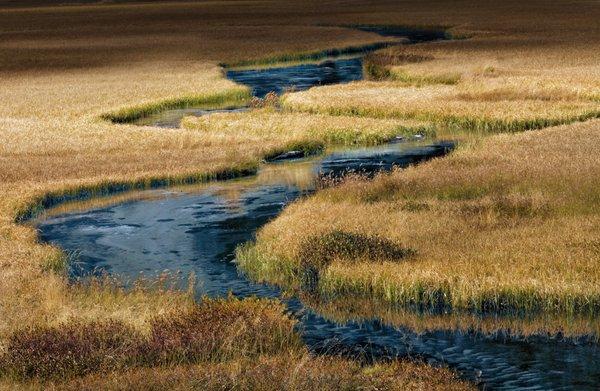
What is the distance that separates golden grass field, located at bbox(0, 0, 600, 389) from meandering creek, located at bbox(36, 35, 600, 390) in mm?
1014

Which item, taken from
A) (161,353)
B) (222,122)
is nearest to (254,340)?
(161,353)

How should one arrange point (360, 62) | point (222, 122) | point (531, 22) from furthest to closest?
1. point (531, 22)
2. point (360, 62)
3. point (222, 122)

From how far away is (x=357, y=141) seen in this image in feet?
121

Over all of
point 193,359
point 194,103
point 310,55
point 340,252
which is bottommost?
point 310,55

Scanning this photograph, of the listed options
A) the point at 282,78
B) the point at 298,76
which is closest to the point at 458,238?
the point at 282,78

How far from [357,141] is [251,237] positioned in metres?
14.7

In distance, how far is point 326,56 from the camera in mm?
73375

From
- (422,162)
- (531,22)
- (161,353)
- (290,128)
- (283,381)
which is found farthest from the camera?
(531,22)

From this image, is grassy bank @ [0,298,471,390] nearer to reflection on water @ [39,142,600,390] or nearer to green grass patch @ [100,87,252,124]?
reflection on water @ [39,142,600,390]

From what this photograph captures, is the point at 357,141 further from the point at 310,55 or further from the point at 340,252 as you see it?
the point at 310,55

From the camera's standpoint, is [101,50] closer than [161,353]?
No

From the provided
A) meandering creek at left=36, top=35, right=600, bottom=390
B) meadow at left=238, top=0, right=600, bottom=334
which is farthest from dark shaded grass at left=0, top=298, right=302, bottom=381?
meadow at left=238, top=0, right=600, bottom=334

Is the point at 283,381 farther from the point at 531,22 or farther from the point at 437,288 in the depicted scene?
the point at 531,22

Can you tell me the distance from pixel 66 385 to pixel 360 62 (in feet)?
183
